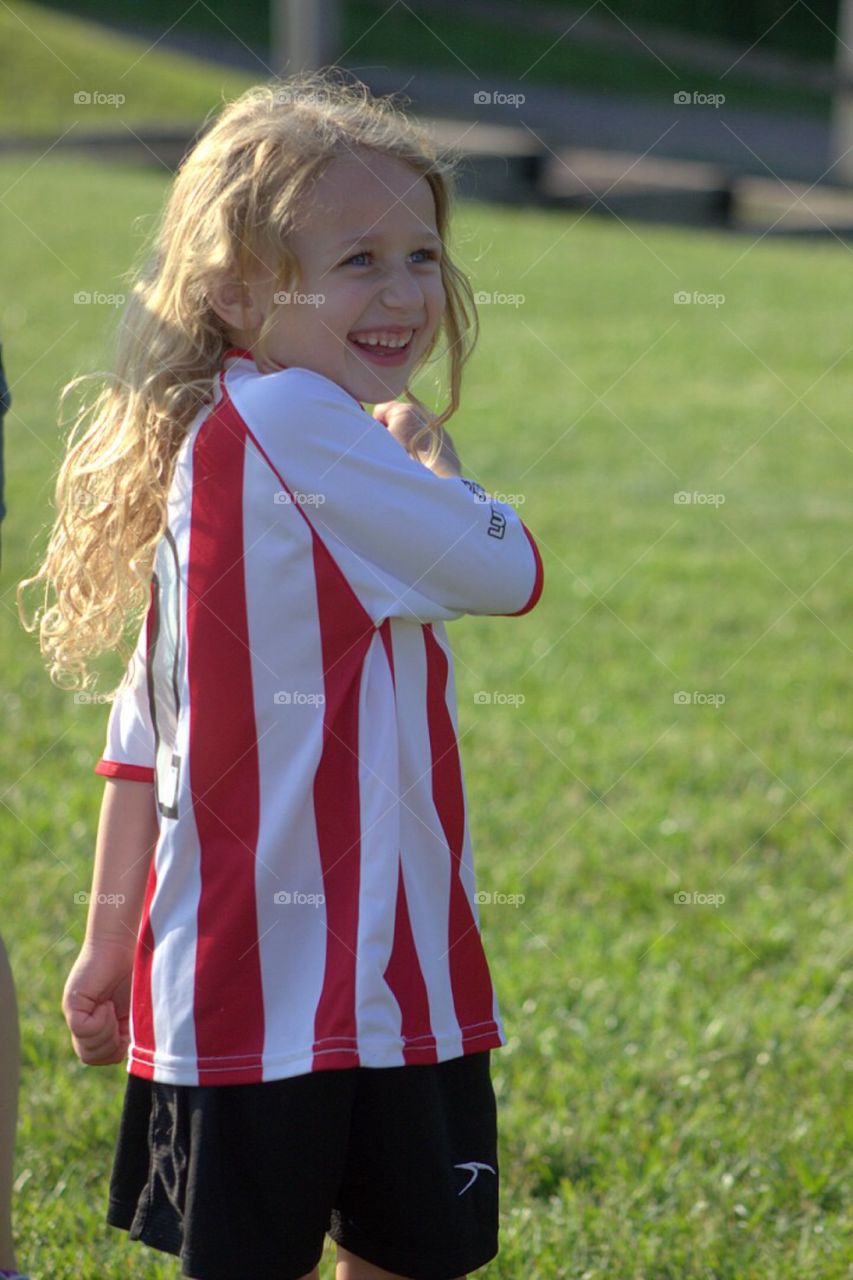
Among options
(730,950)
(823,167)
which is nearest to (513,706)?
(730,950)

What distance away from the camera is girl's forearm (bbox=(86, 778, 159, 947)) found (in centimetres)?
173

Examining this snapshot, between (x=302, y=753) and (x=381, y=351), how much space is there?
452mm

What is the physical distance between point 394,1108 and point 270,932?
23cm

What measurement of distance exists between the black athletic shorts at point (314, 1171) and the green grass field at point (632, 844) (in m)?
0.62

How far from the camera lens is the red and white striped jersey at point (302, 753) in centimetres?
157
